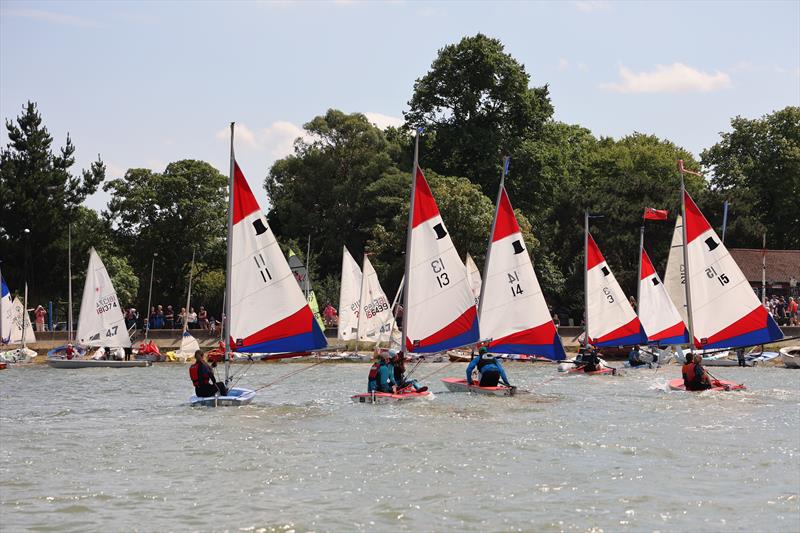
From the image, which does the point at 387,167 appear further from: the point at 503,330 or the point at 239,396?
the point at 239,396

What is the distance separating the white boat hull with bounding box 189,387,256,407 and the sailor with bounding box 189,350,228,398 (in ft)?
0.40

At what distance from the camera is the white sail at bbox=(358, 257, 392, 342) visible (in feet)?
184

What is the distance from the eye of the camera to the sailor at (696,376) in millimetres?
31453

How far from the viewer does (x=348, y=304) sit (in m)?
56.9

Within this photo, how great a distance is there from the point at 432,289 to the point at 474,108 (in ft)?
159

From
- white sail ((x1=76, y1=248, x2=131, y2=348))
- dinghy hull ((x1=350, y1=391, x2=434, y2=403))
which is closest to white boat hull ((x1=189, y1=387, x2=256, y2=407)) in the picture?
dinghy hull ((x1=350, y1=391, x2=434, y2=403))

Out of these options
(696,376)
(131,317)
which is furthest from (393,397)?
(131,317)

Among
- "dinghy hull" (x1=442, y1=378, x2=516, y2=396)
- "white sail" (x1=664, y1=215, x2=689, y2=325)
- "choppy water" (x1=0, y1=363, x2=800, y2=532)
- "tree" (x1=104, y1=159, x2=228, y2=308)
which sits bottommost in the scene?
"choppy water" (x1=0, y1=363, x2=800, y2=532)

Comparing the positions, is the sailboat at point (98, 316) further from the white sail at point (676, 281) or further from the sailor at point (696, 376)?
the sailor at point (696, 376)

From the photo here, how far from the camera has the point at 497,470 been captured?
20.4m

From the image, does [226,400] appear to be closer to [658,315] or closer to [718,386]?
[718,386]

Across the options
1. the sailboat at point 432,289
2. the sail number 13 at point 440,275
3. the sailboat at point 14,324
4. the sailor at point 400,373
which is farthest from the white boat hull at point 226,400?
the sailboat at point 14,324

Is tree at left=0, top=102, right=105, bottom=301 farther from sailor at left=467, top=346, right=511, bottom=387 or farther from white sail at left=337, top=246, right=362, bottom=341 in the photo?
sailor at left=467, top=346, right=511, bottom=387

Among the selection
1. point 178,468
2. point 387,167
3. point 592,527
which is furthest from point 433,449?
point 387,167
